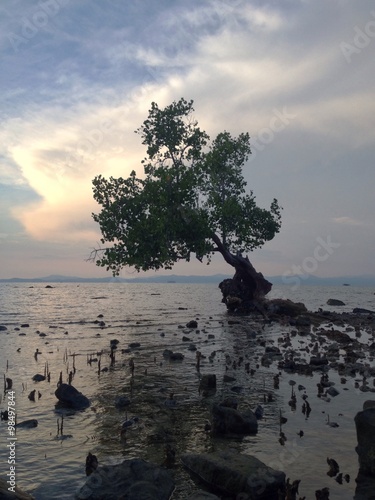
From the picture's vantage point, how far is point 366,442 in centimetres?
988

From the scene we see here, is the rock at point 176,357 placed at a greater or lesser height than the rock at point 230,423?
lesser

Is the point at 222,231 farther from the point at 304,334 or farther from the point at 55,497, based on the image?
the point at 55,497

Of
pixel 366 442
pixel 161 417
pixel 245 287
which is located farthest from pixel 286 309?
pixel 366 442

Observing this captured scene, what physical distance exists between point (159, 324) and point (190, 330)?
7.73 metres

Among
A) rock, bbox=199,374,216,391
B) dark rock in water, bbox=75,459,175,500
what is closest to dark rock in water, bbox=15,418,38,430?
dark rock in water, bbox=75,459,175,500

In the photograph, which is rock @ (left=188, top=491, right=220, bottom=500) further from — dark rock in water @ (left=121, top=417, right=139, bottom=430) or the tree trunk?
the tree trunk

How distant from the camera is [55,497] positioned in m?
8.98

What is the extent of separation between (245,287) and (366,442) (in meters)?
46.5

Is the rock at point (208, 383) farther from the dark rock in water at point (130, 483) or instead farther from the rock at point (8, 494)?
the rock at point (8, 494)

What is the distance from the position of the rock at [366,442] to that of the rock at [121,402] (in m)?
8.18

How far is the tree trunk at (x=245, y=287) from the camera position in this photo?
54.4 metres

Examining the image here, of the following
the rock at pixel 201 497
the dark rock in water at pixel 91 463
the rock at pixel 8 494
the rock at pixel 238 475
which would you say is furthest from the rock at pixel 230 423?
the rock at pixel 8 494

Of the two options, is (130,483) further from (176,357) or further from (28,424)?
(176,357)

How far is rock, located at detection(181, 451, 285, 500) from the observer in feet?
28.7
